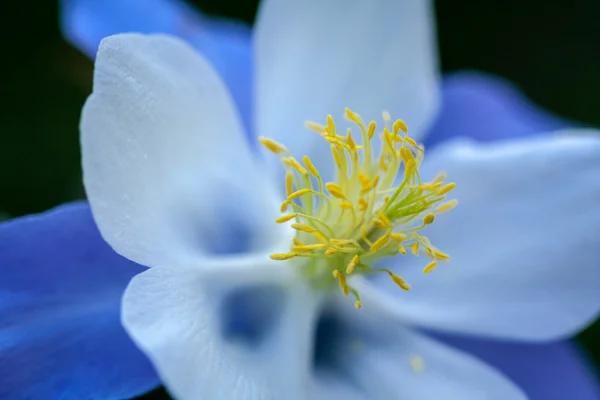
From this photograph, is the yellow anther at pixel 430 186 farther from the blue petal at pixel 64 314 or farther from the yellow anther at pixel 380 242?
the blue petal at pixel 64 314

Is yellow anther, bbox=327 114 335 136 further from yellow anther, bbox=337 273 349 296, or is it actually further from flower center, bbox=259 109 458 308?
yellow anther, bbox=337 273 349 296

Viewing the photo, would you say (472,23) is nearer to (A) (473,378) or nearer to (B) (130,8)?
(B) (130,8)

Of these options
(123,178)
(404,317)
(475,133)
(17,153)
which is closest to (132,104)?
(123,178)

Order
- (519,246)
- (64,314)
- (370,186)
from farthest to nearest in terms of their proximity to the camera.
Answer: (519,246), (370,186), (64,314)

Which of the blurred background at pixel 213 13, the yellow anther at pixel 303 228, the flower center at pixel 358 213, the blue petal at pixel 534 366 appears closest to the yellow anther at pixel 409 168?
the flower center at pixel 358 213

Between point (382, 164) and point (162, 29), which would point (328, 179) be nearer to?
point (382, 164)

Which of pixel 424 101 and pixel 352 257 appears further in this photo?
pixel 424 101

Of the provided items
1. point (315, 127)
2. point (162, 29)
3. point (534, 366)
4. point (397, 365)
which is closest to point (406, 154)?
point (315, 127)
